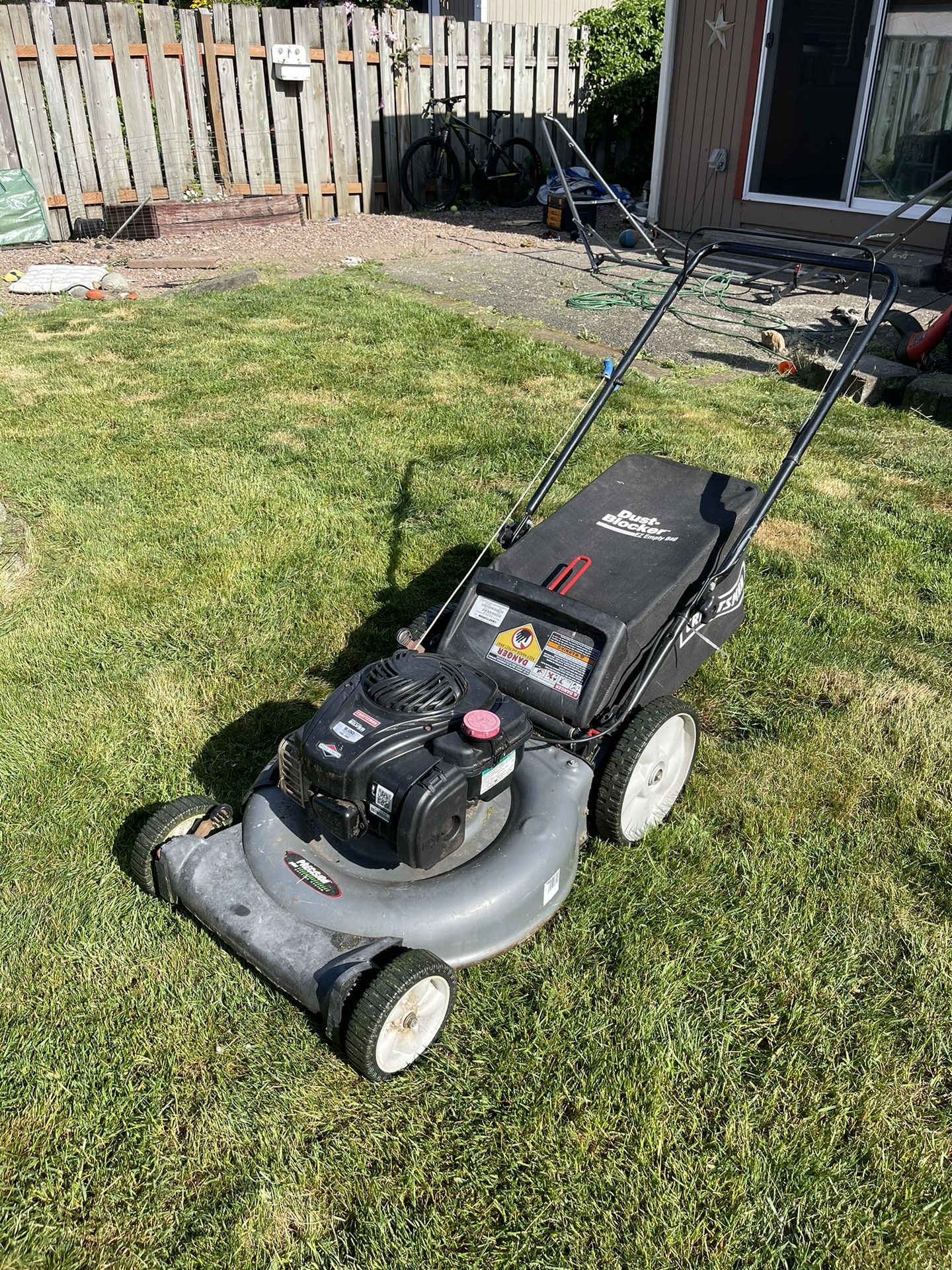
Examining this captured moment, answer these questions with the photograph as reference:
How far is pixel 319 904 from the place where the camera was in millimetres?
2129

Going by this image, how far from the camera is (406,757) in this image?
210 cm

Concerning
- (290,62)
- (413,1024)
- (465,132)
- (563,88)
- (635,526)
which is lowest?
(413,1024)

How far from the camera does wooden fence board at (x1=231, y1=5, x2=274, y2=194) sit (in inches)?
412

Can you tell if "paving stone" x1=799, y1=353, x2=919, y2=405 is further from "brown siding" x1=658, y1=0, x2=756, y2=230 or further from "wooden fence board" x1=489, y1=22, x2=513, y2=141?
"wooden fence board" x1=489, y1=22, x2=513, y2=141

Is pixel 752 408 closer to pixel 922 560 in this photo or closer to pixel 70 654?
pixel 922 560

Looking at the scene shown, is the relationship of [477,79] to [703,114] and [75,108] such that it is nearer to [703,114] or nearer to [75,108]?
[703,114]

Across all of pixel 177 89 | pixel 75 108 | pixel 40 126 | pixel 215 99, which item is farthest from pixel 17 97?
pixel 215 99

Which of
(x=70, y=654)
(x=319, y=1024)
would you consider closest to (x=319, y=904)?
(x=319, y=1024)

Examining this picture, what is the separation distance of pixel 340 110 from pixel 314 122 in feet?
1.23

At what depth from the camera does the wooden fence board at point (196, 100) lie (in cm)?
1015

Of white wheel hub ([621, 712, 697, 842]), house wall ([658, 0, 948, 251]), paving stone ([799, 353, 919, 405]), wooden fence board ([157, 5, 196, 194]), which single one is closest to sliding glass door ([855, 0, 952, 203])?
house wall ([658, 0, 948, 251])

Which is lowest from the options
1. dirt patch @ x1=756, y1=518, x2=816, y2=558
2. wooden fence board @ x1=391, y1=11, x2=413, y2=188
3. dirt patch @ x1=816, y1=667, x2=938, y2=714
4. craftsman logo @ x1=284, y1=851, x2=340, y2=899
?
dirt patch @ x1=816, y1=667, x2=938, y2=714

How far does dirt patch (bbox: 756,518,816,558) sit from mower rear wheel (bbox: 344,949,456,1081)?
2634 millimetres

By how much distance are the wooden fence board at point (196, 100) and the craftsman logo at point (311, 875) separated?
10.4 meters
